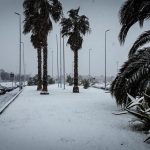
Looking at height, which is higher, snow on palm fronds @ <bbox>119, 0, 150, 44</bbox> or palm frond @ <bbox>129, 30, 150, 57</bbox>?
snow on palm fronds @ <bbox>119, 0, 150, 44</bbox>

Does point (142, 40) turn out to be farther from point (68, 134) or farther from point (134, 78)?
point (68, 134)

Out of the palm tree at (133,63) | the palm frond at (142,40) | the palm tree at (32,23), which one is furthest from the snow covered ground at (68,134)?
the palm tree at (32,23)

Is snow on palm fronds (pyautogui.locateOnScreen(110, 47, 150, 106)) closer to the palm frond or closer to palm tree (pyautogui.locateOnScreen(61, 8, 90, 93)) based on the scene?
the palm frond

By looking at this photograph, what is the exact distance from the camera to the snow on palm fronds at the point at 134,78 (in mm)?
11289

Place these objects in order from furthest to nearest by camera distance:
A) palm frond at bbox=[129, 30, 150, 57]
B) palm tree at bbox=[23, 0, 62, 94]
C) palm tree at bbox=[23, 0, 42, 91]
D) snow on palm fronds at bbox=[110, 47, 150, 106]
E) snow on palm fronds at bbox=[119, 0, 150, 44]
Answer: palm tree at bbox=[23, 0, 42, 91]
palm tree at bbox=[23, 0, 62, 94]
palm frond at bbox=[129, 30, 150, 57]
snow on palm fronds at bbox=[119, 0, 150, 44]
snow on palm fronds at bbox=[110, 47, 150, 106]

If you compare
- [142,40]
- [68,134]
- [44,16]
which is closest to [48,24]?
[44,16]

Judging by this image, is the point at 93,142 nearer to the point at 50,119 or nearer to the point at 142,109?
the point at 142,109

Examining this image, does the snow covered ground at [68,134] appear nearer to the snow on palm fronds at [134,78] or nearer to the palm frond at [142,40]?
the snow on palm fronds at [134,78]

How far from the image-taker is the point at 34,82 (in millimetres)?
69438

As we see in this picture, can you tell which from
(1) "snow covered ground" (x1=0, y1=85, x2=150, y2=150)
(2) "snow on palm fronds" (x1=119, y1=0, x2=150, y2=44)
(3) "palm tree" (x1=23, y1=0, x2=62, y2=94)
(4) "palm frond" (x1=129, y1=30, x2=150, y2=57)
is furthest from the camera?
(3) "palm tree" (x1=23, y1=0, x2=62, y2=94)

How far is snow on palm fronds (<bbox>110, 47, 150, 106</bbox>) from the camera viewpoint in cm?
1129

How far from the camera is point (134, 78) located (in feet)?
37.1

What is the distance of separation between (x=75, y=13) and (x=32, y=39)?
637cm

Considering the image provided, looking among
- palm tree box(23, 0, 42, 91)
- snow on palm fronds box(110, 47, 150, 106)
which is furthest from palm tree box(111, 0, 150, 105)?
palm tree box(23, 0, 42, 91)
